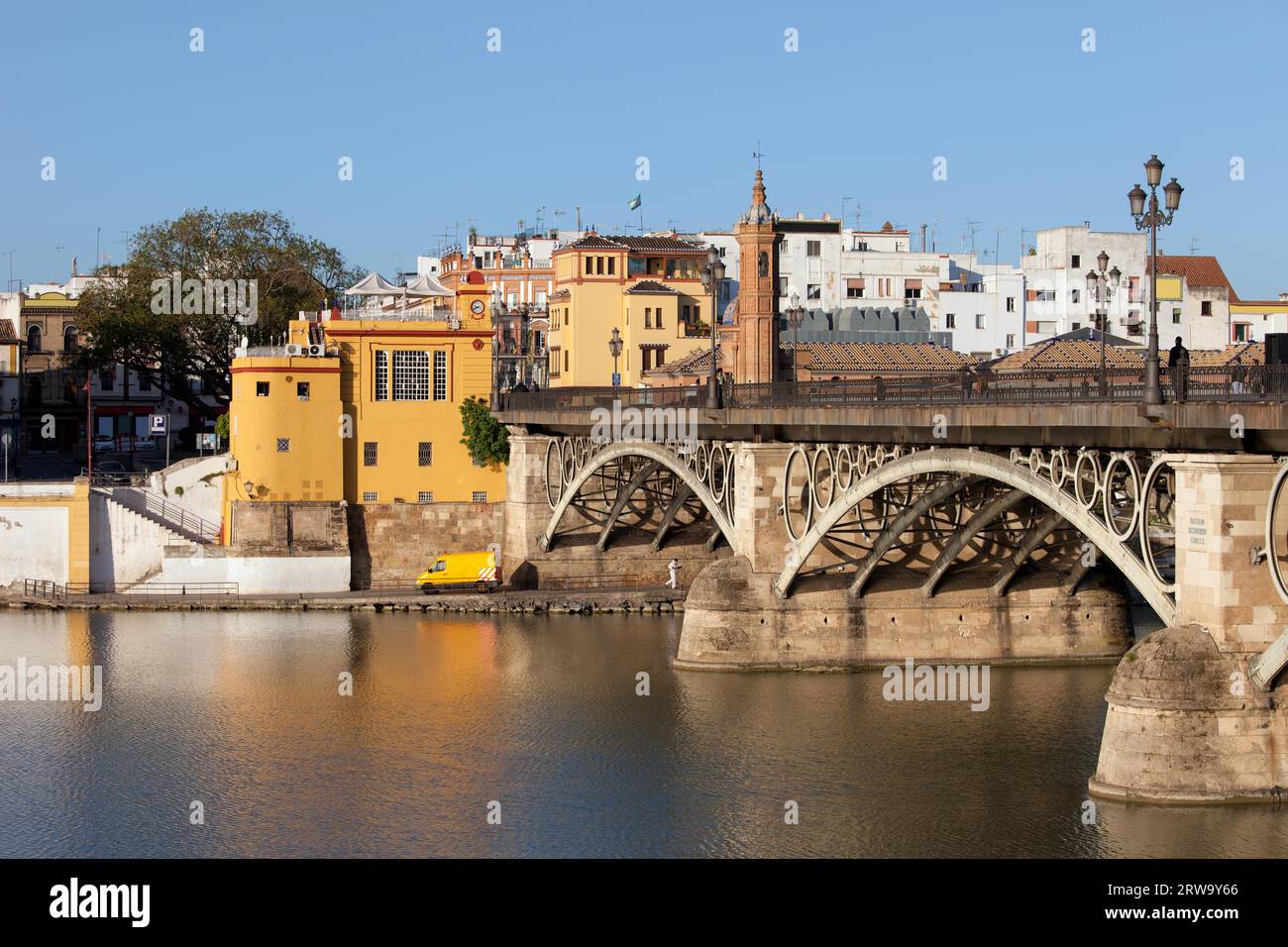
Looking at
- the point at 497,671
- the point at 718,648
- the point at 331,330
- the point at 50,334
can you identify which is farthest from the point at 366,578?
the point at 50,334

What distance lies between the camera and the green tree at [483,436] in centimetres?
7019

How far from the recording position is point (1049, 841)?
3173 centimetres

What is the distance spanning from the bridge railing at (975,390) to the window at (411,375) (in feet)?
20.8

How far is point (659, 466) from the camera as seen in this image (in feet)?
199

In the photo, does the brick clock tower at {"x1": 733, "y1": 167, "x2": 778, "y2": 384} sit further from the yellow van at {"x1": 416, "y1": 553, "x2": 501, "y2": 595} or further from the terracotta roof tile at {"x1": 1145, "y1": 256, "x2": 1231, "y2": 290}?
the terracotta roof tile at {"x1": 1145, "y1": 256, "x2": 1231, "y2": 290}

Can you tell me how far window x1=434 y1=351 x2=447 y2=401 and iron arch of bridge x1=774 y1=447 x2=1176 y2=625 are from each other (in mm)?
25509

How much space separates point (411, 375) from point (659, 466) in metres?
13.8

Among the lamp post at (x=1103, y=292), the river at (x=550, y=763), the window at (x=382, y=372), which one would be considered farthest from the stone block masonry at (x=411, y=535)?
the lamp post at (x=1103, y=292)

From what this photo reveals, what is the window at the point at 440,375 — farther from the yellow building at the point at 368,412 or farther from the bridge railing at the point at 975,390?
the bridge railing at the point at 975,390

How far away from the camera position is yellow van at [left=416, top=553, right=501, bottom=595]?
6681cm

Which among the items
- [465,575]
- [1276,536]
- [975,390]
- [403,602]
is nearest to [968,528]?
[975,390]

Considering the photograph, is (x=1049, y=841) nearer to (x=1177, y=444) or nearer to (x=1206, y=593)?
(x=1206, y=593)
